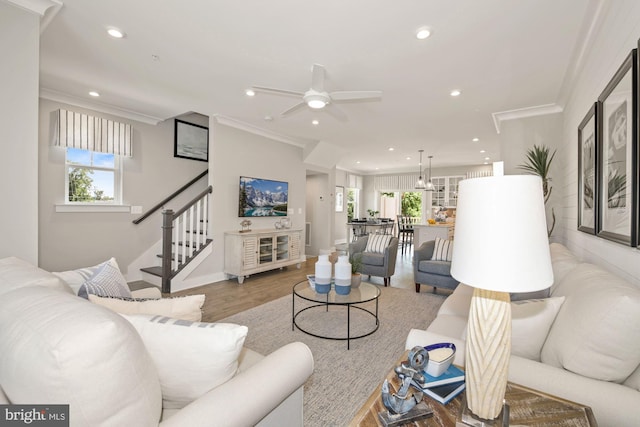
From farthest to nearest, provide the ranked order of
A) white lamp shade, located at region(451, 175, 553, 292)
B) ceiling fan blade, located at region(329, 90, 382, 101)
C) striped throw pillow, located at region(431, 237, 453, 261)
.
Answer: striped throw pillow, located at region(431, 237, 453, 261), ceiling fan blade, located at region(329, 90, 382, 101), white lamp shade, located at region(451, 175, 553, 292)

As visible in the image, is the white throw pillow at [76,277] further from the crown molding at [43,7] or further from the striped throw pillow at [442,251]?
the striped throw pillow at [442,251]

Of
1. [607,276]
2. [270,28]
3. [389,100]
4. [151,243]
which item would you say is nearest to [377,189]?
[389,100]

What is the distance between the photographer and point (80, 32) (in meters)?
2.57

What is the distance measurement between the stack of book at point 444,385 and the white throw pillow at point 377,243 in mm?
3599

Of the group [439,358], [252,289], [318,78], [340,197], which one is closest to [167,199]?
[252,289]

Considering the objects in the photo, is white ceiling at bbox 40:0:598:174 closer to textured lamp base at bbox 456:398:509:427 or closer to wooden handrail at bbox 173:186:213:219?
wooden handrail at bbox 173:186:213:219

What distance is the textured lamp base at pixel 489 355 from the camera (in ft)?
2.81

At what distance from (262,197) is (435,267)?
337 cm

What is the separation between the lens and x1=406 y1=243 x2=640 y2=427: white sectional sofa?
1.02 meters

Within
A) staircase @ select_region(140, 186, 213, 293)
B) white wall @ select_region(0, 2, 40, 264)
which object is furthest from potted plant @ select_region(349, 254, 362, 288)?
staircase @ select_region(140, 186, 213, 293)

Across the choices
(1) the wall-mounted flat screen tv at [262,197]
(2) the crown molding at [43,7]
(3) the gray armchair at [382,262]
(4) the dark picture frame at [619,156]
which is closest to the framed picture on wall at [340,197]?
(1) the wall-mounted flat screen tv at [262,197]

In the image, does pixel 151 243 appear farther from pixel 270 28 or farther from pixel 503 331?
pixel 503 331

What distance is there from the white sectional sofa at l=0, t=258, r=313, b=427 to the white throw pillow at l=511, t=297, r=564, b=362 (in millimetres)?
1213

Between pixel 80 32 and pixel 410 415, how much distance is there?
3726 millimetres
